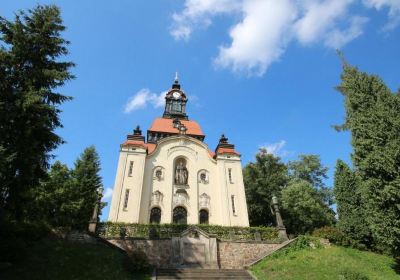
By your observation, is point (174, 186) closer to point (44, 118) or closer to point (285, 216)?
point (285, 216)

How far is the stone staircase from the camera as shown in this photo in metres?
16.0

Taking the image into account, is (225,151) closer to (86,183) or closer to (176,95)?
(86,183)

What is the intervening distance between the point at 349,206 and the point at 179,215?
14.1 m

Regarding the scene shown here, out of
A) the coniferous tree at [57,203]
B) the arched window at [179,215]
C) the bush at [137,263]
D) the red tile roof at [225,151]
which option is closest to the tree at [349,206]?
the red tile roof at [225,151]

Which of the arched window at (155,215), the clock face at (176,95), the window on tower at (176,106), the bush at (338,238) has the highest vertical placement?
the clock face at (176,95)

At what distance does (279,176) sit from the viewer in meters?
34.8

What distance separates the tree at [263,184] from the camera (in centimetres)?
3384

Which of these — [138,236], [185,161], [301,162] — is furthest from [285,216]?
[138,236]

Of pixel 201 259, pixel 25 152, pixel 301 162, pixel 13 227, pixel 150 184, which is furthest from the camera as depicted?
pixel 301 162

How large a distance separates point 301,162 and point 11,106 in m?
32.0

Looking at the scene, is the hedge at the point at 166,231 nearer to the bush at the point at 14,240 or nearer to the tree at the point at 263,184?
the bush at the point at 14,240

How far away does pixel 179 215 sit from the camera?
90.4 ft

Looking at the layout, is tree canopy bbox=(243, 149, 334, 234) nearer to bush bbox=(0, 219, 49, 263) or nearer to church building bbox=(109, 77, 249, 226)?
church building bbox=(109, 77, 249, 226)

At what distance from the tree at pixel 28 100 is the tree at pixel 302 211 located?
75.2ft
